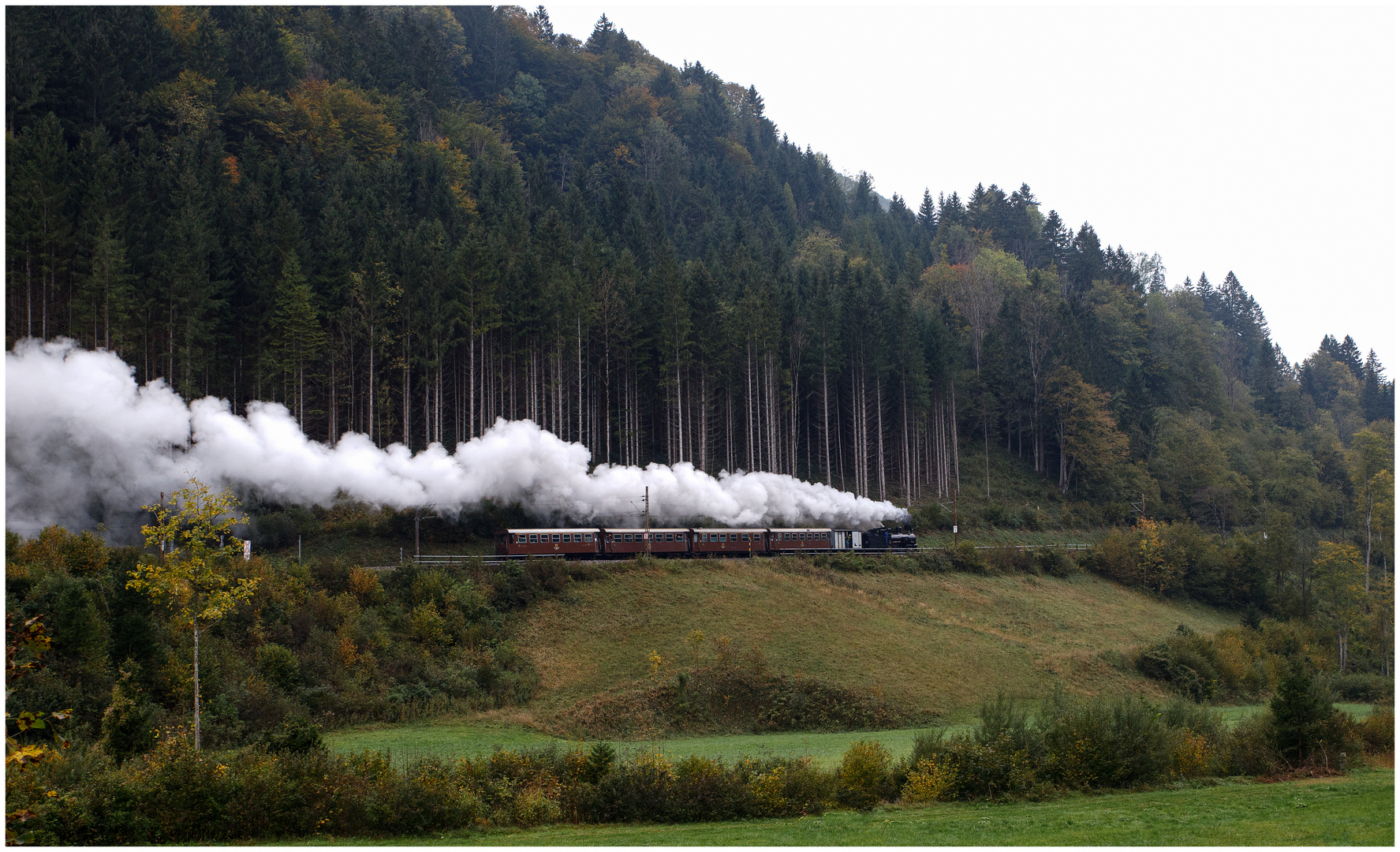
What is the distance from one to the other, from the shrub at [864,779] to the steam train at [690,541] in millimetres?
30848

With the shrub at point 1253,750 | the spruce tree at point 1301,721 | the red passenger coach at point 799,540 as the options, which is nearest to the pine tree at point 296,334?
the red passenger coach at point 799,540

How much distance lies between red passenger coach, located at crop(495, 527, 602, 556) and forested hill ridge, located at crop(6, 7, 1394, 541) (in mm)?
14007

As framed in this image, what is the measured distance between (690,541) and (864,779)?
110 feet

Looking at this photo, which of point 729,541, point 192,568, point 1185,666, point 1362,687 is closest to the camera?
point 192,568

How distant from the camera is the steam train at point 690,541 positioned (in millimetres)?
54844

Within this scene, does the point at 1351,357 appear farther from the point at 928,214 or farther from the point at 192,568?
the point at 192,568

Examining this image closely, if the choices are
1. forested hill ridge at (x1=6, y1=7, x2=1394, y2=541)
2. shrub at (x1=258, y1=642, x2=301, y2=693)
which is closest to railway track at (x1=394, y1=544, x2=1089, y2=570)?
shrub at (x1=258, y1=642, x2=301, y2=693)

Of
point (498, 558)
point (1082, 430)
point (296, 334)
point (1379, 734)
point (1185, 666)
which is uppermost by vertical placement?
point (296, 334)

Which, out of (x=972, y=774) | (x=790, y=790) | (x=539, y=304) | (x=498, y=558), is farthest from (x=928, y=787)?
(x=539, y=304)

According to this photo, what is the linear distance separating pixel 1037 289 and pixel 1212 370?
28057 millimetres

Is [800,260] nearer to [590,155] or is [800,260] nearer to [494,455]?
[590,155]

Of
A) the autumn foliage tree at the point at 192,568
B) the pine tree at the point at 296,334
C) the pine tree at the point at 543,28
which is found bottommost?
the autumn foliage tree at the point at 192,568

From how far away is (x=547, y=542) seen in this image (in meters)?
54.9

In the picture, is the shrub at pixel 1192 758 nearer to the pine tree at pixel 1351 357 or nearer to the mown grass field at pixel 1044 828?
the mown grass field at pixel 1044 828
